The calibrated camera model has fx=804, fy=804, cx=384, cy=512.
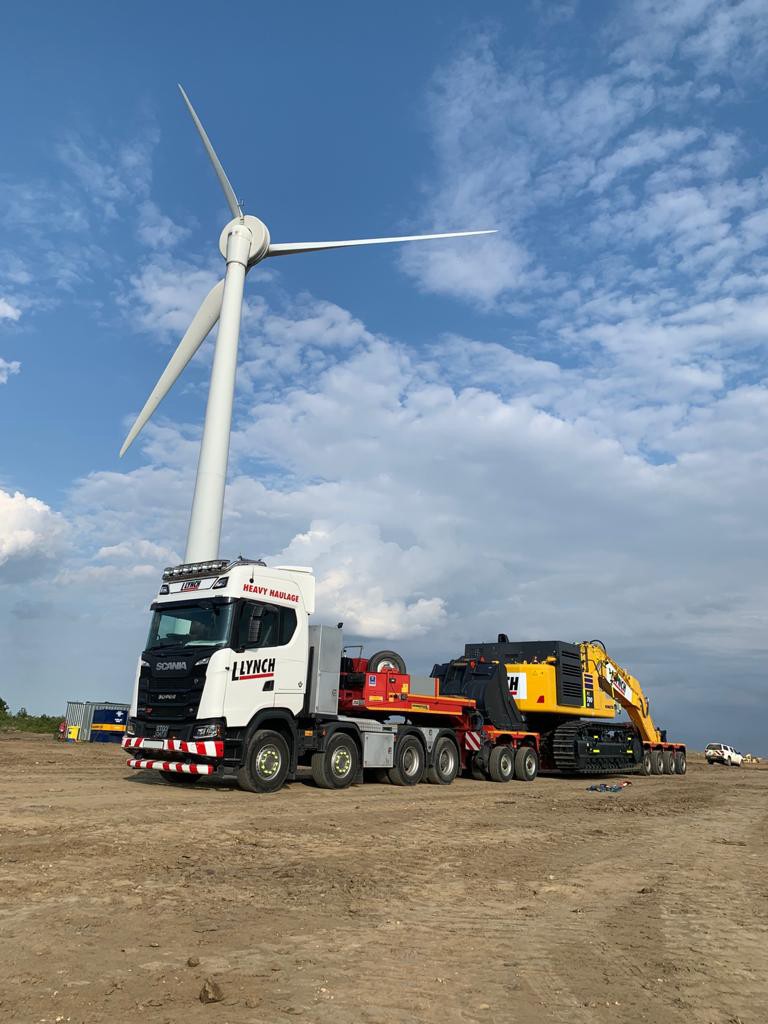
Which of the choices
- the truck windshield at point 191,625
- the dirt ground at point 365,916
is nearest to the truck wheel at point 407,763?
the dirt ground at point 365,916

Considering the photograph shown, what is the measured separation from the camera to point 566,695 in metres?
24.3

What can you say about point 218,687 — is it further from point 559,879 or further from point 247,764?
point 559,879

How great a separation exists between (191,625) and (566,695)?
13674 millimetres

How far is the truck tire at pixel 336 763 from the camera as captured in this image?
16.0 metres

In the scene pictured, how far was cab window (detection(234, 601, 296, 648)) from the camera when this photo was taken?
565 inches

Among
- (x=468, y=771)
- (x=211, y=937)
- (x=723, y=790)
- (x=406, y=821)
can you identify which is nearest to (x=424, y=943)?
(x=211, y=937)

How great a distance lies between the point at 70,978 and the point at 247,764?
31.5 ft

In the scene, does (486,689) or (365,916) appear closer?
(365,916)

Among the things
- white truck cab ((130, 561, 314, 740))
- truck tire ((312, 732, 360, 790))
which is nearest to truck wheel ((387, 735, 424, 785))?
truck tire ((312, 732, 360, 790))

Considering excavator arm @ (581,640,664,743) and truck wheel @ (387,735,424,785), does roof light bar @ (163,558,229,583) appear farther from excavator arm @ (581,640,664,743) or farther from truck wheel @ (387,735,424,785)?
excavator arm @ (581,640,664,743)

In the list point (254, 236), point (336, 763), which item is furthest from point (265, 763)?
point (254, 236)

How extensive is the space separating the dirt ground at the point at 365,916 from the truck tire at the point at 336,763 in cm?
286

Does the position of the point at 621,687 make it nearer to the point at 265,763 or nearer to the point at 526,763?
the point at 526,763

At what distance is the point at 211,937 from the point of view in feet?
18.9
